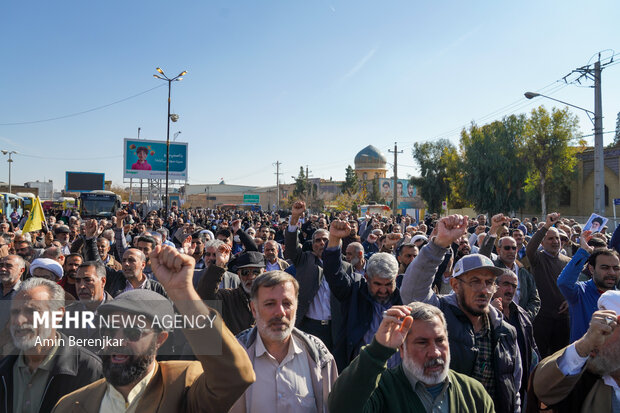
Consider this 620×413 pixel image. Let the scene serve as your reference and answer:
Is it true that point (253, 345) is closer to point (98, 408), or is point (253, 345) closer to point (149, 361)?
point (149, 361)

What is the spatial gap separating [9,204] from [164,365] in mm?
34898

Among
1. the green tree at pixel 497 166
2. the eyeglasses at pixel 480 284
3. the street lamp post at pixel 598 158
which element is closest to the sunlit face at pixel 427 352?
the eyeglasses at pixel 480 284

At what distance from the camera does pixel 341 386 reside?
2.00 m

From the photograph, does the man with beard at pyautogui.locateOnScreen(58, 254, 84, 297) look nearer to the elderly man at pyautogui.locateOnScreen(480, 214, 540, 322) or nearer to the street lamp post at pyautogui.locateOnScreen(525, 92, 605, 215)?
the elderly man at pyautogui.locateOnScreen(480, 214, 540, 322)

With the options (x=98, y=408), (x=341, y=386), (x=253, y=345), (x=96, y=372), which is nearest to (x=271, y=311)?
(x=253, y=345)

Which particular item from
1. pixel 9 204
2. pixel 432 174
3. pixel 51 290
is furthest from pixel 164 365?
pixel 432 174

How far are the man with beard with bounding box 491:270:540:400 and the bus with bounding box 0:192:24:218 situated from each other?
102 ft

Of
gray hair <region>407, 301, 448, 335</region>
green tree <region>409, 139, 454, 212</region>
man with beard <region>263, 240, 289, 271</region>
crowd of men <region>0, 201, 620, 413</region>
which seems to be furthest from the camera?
Answer: green tree <region>409, 139, 454, 212</region>

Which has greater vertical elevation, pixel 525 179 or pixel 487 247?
pixel 525 179

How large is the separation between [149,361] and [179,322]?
357mm

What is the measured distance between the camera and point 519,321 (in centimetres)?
346

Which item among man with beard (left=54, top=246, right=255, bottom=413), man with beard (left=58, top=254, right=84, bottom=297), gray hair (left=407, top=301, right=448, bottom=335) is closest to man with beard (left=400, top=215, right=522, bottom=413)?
gray hair (left=407, top=301, right=448, bottom=335)

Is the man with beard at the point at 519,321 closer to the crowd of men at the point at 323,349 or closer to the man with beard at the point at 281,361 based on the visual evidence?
the crowd of men at the point at 323,349

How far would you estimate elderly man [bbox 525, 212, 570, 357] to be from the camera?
5.34 metres
